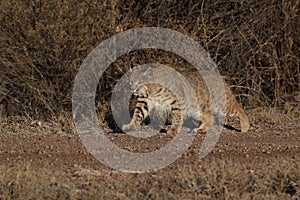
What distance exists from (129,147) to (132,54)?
8.87 feet

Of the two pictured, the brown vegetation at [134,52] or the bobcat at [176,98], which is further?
the brown vegetation at [134,52]

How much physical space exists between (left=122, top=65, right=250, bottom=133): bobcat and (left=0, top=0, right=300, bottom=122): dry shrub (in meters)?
1.00

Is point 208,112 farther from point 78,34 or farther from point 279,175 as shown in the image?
point 279,175

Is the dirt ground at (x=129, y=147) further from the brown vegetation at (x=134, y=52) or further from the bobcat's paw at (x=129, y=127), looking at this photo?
the bobcat's paw at (x=129, y=127)

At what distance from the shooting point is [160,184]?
571 centimetres

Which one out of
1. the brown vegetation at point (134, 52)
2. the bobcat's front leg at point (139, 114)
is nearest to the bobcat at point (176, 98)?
the bobcat's front leg at point (139, 114)

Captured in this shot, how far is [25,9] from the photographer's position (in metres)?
9.31

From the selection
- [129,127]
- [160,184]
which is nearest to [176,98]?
[129,127]

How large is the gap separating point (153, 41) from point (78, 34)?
1.19 meters

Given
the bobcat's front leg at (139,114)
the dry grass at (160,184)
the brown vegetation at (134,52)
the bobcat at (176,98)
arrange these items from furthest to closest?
the brown vegetation at (134,52) < the bobcat's front leg at (139,114) < the bobcat at (176,98) < the dry grass at (160,184)

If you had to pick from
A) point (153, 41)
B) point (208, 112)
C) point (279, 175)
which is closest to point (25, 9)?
point (153, 41)

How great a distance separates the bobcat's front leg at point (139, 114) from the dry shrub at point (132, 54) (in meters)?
1.08

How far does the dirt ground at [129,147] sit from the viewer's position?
261 inches

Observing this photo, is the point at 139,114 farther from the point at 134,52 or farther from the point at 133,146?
the point at 133,146
